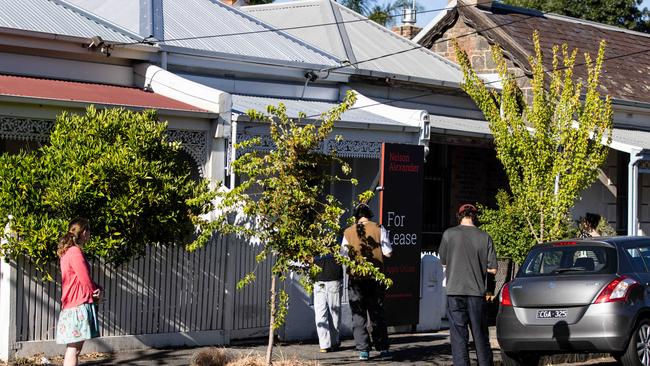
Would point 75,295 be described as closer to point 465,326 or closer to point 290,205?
point 290,205

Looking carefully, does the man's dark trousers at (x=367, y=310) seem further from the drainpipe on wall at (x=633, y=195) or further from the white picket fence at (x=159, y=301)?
the drainpipe on wall at (x=633, y=195)

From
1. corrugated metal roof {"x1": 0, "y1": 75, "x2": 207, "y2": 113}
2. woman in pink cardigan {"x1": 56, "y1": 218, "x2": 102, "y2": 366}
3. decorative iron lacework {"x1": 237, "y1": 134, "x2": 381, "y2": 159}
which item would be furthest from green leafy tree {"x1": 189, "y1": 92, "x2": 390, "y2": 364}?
decorative iron lacework {"x1": 237, "y1": 134, "x2": 381, "y2": 159}

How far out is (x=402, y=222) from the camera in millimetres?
14383

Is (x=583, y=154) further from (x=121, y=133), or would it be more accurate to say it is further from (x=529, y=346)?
(x=121, y=133)

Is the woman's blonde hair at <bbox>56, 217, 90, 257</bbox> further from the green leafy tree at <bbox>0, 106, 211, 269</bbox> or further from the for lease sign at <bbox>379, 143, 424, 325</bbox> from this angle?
the for lease sign at <bbox>379, 143, 424, 325</bbox>

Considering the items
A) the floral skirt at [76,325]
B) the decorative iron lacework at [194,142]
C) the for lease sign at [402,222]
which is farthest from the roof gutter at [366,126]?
the floral skirt at [76,325]

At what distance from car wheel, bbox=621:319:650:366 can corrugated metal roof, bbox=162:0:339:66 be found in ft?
26.4

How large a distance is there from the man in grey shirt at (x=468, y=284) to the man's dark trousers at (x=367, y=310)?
168cm

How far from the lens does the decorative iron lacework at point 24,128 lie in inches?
501

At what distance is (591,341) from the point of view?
1152cm

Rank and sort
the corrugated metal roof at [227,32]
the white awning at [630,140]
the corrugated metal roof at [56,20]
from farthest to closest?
1. the white awning at [630,140]
2. the corrugated metal roof at [227,32]
3. the corrugated metal roof at [56,20]

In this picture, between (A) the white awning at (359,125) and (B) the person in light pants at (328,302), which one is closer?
(B) the person in light pants at (328,302)

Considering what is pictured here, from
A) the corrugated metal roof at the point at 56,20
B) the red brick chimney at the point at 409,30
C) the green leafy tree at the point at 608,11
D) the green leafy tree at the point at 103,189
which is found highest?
the green leafy tree at the point at 608,11

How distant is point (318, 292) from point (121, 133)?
2.99 metres
